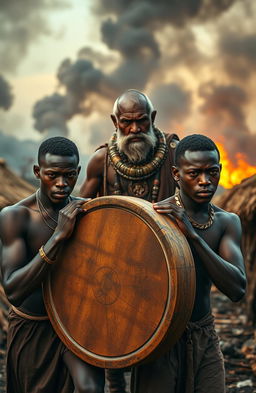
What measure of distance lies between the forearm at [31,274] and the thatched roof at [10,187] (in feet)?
16.1

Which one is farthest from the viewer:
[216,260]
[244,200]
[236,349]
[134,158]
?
[244,200]

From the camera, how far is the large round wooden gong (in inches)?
132

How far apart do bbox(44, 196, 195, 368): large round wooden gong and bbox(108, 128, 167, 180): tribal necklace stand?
1.72 m

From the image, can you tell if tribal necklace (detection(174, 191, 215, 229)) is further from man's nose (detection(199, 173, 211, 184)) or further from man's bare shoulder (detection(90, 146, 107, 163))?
man's bare shoulder (detection(90, 146, 107, 163))

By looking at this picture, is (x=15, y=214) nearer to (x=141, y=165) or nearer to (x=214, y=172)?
(x=214, y=172)

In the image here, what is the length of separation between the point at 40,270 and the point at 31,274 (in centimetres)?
5

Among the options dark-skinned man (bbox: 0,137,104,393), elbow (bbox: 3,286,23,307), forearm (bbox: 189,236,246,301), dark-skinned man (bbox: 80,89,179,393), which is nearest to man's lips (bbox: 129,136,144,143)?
dark-skinned man (bbox: 80,89,179,393)

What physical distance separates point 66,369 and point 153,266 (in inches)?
37.2

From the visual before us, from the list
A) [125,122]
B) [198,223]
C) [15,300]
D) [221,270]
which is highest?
[125,122]

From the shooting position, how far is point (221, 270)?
353cm

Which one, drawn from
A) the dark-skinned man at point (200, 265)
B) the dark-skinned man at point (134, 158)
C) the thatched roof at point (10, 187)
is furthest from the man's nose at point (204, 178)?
the thatched roof at point (10, 187)

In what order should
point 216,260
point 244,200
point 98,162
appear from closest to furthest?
1. point 216,260
2. point 98,162
3. point 244,200

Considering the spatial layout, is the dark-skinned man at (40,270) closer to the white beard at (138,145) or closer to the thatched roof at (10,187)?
the white beard at (138,145)

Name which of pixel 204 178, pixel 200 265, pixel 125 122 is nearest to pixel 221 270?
pixel 200 265
